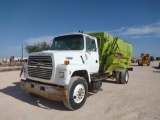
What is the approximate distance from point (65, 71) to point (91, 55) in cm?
212

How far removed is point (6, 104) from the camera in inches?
242

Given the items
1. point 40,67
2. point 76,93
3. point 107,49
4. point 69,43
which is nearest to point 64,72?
point 76,93

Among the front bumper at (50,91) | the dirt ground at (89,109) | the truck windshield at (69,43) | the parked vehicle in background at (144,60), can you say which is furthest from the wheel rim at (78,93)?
the parked vehicle in background at (144,60)

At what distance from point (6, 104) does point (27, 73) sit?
4.54ft

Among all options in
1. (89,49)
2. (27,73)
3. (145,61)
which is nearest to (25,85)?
(27,73)

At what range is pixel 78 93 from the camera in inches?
228

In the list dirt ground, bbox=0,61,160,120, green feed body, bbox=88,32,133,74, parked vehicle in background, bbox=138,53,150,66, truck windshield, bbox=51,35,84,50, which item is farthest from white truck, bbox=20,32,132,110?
parked vehicle in background, bbox=138,53,150,66

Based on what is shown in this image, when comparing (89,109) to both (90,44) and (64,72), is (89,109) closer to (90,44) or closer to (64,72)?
(64,72)

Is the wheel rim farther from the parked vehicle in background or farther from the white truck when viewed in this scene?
the parked vehicle in background

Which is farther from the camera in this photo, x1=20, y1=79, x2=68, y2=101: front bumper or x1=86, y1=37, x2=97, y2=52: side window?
x1=86, y1=37, x2=97, y2=52: side window

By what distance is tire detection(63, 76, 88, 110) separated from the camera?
17.8 feet

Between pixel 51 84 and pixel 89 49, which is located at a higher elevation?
pixel 89 49

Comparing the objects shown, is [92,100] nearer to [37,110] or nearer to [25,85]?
[37,110]

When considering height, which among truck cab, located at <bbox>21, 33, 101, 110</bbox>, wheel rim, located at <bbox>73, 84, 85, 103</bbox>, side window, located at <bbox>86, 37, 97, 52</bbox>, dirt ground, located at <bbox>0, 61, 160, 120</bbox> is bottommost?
dirt ground, located at <bbox>0, 61, 160, 120</bbox>
